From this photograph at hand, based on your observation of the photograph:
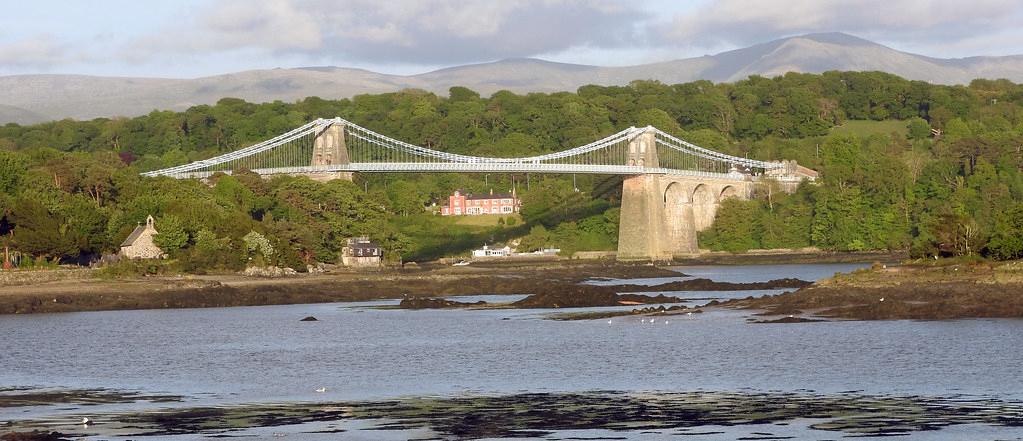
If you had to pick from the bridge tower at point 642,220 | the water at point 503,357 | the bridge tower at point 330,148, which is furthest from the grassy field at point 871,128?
the water at point 503,357

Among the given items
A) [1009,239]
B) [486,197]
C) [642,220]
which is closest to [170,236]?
[1009,239]

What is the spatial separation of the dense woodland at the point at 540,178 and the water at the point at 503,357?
10.8 meters

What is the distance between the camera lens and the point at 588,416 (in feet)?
71.6

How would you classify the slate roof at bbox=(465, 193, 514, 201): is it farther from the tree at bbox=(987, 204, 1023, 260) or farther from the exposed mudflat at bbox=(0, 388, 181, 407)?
the exposed mudflat at bbox=(0, 388, 181, 407)

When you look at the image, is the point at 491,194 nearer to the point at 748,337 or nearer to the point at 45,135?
the point at 45,135

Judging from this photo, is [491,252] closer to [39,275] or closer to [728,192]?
[728,192]

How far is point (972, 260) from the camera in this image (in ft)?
135

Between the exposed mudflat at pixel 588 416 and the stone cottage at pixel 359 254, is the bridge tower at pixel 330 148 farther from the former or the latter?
the exposed mudflat at pixel 588 416

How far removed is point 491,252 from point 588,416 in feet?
247

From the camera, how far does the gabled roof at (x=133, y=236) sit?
201 ft

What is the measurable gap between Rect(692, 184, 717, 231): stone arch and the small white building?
15.6m

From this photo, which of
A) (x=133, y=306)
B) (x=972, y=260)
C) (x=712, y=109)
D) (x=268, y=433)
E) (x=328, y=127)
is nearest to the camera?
(x=268, y=433)

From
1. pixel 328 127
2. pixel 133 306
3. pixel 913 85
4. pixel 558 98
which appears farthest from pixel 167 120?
pixel 133 306

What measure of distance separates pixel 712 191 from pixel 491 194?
16.8m
